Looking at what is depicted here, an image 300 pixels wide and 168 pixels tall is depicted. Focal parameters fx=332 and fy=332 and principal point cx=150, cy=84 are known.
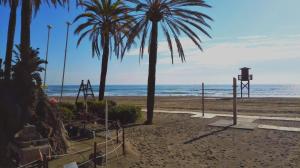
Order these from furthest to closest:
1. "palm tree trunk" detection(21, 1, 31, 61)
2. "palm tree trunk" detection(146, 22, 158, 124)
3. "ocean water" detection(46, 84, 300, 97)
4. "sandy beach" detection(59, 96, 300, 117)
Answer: "ocean water" detection(46, 84, 300, 97)
"sandy beach" detection(59, 96, 300, 117)
"palm tree trunk" detection(146, 22, 158, 124)
"palm tree trunk" detection(21, 1, 31, 61)

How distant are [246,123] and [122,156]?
26.0ft

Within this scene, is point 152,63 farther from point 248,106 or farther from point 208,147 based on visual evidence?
point 248,106

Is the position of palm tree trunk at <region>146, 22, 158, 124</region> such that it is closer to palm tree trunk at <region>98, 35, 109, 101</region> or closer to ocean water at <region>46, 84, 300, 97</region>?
palm tree trunk at <region>98, 35, 109, 101</region>

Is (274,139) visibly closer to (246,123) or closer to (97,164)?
(246,123)

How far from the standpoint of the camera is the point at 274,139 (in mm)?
11500

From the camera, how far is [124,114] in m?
16.0

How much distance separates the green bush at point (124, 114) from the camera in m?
15.9

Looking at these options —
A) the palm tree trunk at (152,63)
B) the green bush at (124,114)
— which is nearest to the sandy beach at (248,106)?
the palm tree trunk at (152,63)

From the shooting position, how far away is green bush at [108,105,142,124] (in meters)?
15.9

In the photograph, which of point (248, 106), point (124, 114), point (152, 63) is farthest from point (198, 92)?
point (124, 114)

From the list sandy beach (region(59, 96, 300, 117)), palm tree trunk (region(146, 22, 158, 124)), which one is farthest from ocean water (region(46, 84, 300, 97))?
palm tree trunk (region(146, 22, 158, 124))

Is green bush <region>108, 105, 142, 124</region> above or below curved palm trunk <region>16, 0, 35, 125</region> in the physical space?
below

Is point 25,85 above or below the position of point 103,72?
below

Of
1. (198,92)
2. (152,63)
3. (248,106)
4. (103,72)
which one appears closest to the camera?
(152,63)
